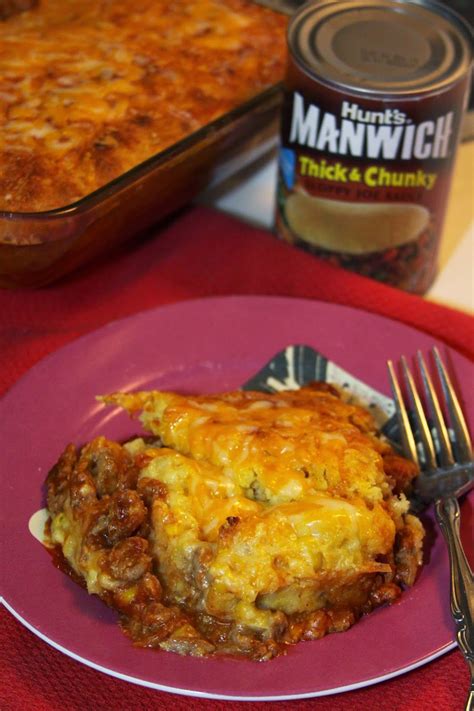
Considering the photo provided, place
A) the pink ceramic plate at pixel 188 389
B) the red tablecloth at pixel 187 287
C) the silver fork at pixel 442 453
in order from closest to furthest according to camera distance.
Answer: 1. the pink ceramic plate at pixel 188 389
2. the silver fork at pixel 442 453
3. the red tablecloth at pixel 187 287

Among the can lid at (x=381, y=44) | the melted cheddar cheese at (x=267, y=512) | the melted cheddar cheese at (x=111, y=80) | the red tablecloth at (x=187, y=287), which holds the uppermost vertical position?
the can lid at (x=381, y=44)

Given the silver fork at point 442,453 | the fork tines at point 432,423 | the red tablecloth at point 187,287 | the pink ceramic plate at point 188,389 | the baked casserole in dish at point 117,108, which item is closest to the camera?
the pink ceramic plate at point 188,389

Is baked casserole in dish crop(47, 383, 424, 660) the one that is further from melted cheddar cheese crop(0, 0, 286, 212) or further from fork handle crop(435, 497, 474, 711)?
melted cheddar cheese crop(0, 0, 286, 212)

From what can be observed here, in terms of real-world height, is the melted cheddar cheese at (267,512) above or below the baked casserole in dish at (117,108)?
below

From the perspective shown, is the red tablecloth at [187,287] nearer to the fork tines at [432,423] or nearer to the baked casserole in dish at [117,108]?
the baked casserole in dish at [117,108]

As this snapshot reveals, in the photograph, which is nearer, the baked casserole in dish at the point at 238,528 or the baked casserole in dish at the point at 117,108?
the baked casserole in dish at the point at 238,528

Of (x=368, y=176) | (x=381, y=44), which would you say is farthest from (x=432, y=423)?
(x=381, y=44)

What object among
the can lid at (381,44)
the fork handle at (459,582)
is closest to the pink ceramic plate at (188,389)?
the fork handle at (459,582)

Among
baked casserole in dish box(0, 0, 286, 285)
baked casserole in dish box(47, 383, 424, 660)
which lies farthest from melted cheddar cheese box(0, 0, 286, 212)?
baked casserole in dish box(47, 383, 424, 660)

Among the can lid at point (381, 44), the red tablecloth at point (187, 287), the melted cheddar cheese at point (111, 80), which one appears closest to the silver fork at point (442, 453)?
the red tablecloth at point (187, 287)
